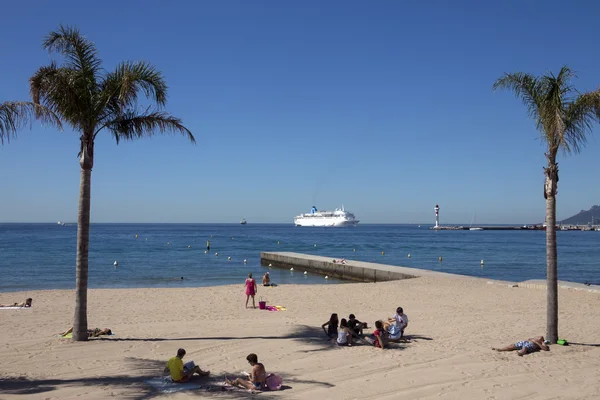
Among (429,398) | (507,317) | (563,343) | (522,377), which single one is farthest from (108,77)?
(507,317)

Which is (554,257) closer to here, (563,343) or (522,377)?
(563,343)

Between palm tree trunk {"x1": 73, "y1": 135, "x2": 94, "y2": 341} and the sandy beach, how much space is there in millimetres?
497

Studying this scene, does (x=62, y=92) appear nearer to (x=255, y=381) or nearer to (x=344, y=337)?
(x=255, y=381)

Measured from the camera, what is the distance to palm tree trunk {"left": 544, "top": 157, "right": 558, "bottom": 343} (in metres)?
10.3

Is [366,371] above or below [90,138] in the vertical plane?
below

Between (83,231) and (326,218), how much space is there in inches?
6775

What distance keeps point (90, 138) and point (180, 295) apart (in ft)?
36.7

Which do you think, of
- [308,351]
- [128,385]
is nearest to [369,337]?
[308,351]

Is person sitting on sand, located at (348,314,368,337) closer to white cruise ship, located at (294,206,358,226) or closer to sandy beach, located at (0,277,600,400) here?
sandy beach, located at (0,277,600,400)

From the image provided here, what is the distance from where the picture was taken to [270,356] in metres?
9.87

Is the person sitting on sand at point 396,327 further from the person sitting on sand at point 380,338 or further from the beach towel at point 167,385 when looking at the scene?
the beach towel at point 167,385

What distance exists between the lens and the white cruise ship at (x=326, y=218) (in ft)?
578

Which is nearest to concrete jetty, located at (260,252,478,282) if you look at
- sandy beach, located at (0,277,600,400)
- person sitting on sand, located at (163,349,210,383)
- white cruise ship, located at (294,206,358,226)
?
sandy beach, located at (0,277,600,400)

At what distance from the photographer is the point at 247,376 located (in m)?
8.29
